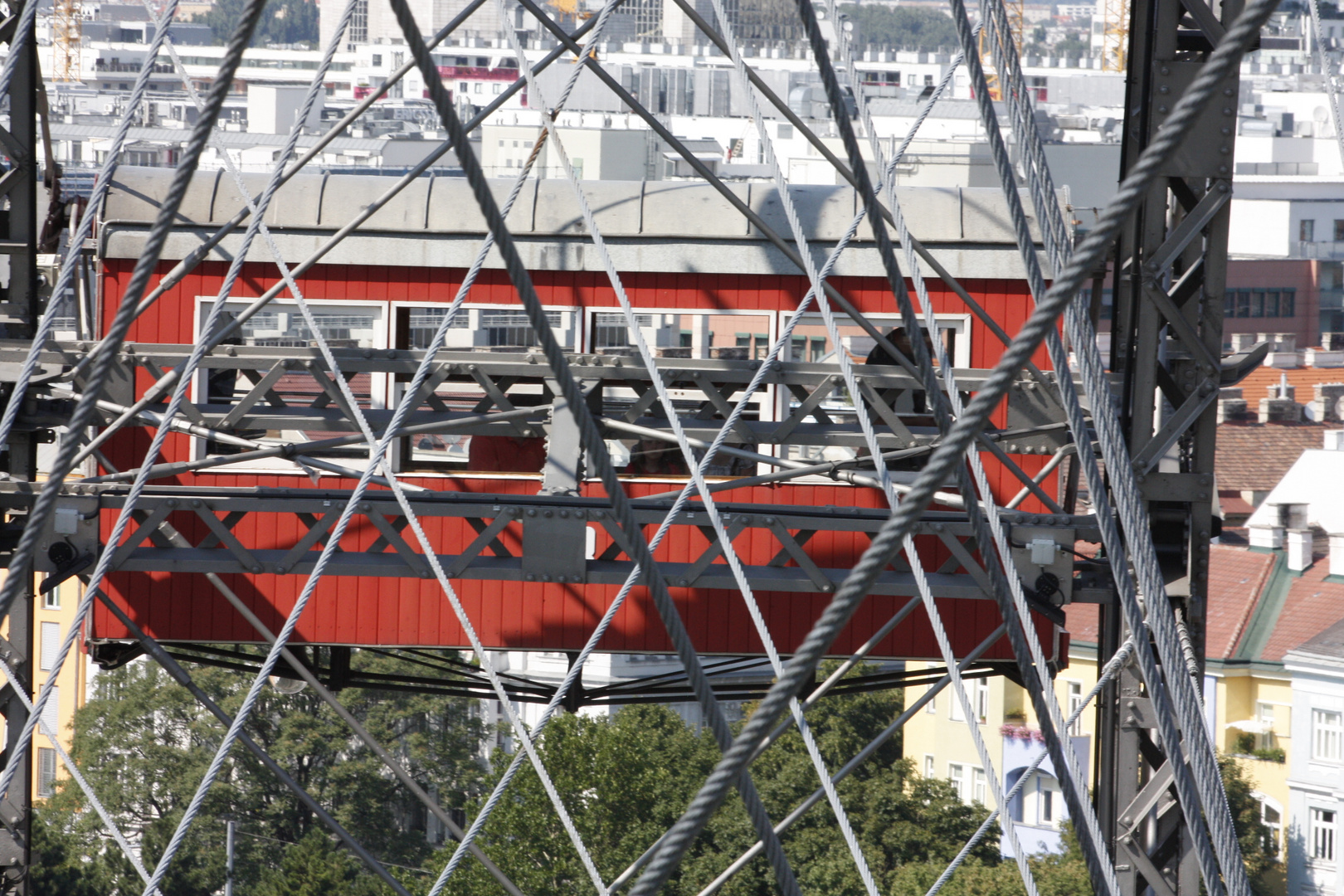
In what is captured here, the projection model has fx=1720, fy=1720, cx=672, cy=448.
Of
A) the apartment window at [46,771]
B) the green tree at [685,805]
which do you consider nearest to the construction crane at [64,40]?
the apartment window at [46,771]

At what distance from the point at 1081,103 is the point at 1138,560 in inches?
4888

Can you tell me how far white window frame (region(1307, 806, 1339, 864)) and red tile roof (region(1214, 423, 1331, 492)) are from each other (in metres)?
13.8

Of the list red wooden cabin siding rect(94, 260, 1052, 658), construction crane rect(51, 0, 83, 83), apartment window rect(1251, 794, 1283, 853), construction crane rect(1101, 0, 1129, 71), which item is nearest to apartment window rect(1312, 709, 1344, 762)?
apartment window rect(1251, 794, 1283, 853)

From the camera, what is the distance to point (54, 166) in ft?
32.7

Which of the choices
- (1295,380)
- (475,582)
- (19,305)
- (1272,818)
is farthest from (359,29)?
(19,305)

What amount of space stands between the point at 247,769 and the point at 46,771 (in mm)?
14573

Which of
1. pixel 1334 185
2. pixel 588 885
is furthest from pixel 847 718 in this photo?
pixel 1334 185

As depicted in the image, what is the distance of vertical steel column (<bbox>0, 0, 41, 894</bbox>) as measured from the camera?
28.1ft

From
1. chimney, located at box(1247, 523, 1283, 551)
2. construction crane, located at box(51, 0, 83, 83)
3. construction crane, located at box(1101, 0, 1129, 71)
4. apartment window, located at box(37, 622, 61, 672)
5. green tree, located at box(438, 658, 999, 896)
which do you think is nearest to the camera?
green tree, located at box(438, 658, 999, 896)

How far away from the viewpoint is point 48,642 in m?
57.3

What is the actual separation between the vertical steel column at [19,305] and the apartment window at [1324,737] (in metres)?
40.8

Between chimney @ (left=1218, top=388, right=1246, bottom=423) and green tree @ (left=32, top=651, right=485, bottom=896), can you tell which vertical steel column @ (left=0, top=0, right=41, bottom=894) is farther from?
chimney @ (left=1218, top=388, right=1246, bottom=423)

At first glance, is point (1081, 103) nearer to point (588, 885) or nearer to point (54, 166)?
point (588, 885)

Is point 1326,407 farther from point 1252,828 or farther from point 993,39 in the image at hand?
point 993,39
